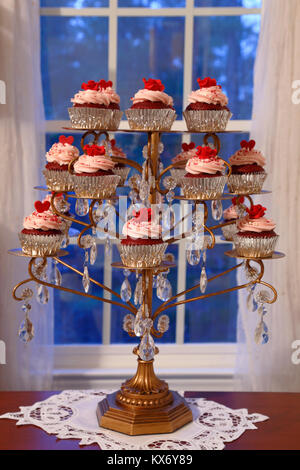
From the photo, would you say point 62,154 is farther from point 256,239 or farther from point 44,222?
point 256,239

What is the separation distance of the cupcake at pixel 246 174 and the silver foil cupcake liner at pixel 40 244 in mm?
498

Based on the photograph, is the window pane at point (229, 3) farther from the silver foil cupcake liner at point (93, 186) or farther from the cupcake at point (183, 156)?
the silver foil cupcake liner at point (93, 186)

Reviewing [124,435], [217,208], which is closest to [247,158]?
[217,208]

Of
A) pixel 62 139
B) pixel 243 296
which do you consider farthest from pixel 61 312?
pixel 62 139

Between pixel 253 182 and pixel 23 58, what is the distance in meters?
1.08

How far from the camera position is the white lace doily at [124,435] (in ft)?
5.07

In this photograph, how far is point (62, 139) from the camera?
1.63 m

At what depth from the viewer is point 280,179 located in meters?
2.25

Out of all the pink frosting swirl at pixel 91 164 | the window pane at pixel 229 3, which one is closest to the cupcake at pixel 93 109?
the pink frosting swirl at pixel 91 164

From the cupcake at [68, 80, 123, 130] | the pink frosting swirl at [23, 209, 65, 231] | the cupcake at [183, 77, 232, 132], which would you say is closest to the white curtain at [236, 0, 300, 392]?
the cupcake at [183, 77, 232, 132]

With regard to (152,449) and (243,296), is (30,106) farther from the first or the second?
(152,449)

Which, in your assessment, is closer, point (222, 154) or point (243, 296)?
point (243, 296)

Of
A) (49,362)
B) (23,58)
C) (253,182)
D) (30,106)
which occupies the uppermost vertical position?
(23,58)

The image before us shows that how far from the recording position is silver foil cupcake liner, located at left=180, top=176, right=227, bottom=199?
148 centimetres
